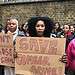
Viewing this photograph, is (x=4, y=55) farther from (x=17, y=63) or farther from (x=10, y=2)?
(x=10, y=2)

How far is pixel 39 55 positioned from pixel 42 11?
1728cm

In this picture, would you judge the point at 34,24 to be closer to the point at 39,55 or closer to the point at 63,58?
the point at 39,55

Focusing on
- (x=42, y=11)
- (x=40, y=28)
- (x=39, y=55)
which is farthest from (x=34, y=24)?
(x=42, y=11)

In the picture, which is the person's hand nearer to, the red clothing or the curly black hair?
the red clothing

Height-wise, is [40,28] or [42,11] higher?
[40,28]

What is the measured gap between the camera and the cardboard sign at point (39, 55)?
263 inches

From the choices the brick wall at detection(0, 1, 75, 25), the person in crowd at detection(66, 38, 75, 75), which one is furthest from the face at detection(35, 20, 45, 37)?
the brick wall at detection(0, 1, 75, 25)

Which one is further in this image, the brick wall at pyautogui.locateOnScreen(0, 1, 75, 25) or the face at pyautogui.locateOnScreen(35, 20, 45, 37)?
the brick wall at pyautogui.locateOnScreen(0, 1, 75, 25)

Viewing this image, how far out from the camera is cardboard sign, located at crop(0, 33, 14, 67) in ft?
23.1

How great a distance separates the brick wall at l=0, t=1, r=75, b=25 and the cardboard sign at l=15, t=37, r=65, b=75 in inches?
636

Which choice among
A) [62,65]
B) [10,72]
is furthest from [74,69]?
[10,72]

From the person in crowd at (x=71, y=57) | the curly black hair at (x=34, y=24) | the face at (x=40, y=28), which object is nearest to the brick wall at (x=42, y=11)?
the curly black hair at (x=34, y=24)

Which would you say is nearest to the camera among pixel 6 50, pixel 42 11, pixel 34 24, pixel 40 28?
pixel 40 28

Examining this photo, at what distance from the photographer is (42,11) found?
78.8 ft
